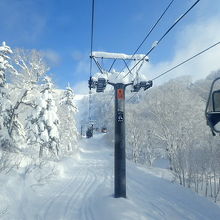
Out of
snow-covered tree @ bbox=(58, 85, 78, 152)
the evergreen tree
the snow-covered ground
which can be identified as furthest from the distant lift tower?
the evergreen tree

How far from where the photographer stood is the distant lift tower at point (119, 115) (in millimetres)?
11812

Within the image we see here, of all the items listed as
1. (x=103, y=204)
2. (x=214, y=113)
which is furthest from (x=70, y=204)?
(x=214, y=113)

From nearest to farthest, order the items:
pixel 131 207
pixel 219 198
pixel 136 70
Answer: pixel 131 207 → pixel 136 70 → pixel 219 198

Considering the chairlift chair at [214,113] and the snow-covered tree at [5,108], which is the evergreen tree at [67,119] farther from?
the chairlift chair at [214,113]

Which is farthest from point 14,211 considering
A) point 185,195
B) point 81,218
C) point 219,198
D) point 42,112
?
point 42,112

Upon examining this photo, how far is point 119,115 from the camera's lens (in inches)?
487

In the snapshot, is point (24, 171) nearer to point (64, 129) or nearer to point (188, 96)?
point (188, 96)

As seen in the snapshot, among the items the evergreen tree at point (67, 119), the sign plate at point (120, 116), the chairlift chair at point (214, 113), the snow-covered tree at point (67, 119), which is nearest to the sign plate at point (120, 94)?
the sign plate at point (120, 116)

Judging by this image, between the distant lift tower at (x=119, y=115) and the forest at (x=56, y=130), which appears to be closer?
the distant lift tower at (x=119, y=115)

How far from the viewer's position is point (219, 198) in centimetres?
1998

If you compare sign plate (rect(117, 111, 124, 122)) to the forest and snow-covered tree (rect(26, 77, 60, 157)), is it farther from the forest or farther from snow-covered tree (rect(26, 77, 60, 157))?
snow-covered tree (rect(26, 77, 60, 157))

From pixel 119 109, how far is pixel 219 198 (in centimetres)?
1332

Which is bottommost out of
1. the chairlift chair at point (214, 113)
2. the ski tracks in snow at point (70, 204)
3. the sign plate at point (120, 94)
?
the ski tracks in snow at point (70, 204)

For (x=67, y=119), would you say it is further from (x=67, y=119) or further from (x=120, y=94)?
(x=120, y=94)
